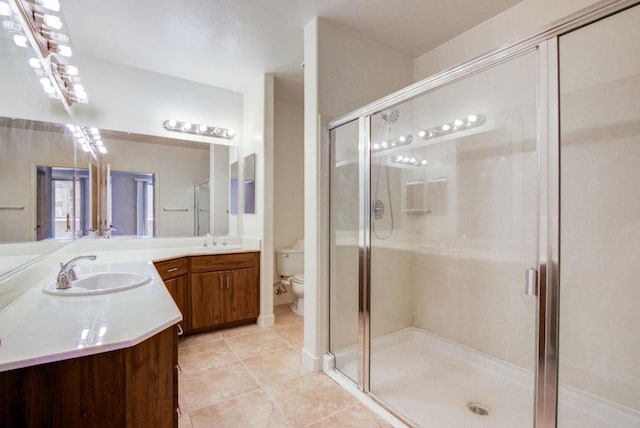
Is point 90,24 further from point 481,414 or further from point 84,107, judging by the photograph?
point 481,414

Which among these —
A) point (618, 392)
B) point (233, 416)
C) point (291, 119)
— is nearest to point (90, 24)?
point (291, 119)

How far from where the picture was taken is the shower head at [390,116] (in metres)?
2.14

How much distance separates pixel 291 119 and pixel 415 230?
87.2 inches

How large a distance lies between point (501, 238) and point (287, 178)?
2523 millimetres

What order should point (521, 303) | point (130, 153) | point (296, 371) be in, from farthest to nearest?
point (130, 153)
point (296, 371)
point (521, 303)

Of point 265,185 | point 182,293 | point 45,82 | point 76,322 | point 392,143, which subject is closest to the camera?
point 76,322

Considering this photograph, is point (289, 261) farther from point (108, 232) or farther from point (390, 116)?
point (390, 116)

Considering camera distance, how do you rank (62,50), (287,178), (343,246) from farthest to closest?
1. (287,178)
2. (343,246)
3. (62,50)

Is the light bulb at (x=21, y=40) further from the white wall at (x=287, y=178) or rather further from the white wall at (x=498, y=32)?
the white wall at (x=287, y=178)

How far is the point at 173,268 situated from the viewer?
2.54 m

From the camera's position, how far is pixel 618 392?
60.3 inches

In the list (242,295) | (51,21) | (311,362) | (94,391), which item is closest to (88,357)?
(94,391)

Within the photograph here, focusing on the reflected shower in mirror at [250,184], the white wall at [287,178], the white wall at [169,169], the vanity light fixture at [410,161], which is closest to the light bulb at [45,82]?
the white wall at [169,169]

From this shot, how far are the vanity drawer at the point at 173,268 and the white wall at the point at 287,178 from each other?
1222 mm
